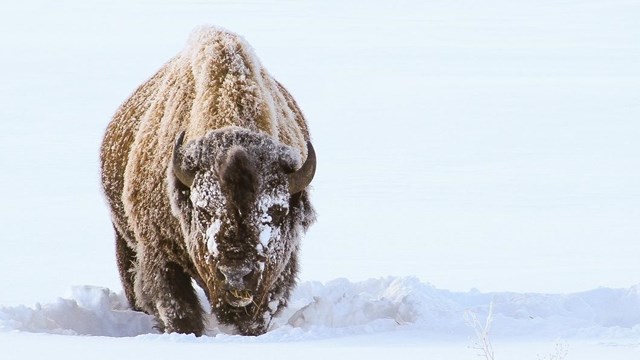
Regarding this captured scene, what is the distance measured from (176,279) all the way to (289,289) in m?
0.82

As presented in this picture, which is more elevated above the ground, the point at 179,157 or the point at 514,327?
the point at 179,157

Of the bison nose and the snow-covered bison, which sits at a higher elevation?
the snow-covered bison

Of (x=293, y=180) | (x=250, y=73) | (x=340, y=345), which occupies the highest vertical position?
(x=250, y=73)

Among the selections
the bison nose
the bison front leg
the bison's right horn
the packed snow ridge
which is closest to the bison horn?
the bison's right horn

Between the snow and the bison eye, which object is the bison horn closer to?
the bison eye

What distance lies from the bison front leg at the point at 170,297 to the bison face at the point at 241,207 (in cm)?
70

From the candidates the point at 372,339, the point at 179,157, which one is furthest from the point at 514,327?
the point at 179,157

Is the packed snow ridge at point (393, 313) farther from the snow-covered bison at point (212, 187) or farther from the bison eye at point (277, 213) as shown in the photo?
the bison eye at point (277, 213)

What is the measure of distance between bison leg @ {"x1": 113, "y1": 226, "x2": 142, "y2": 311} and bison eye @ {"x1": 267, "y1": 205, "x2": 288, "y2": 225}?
261cm

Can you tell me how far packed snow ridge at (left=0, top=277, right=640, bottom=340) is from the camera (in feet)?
31.5

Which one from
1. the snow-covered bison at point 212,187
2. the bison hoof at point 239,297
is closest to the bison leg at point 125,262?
the snow-covered bison at point 212,187

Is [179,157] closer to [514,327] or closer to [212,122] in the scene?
[212,122]

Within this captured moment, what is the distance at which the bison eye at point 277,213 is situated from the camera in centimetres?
1004

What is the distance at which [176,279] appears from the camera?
11062 millimetres
